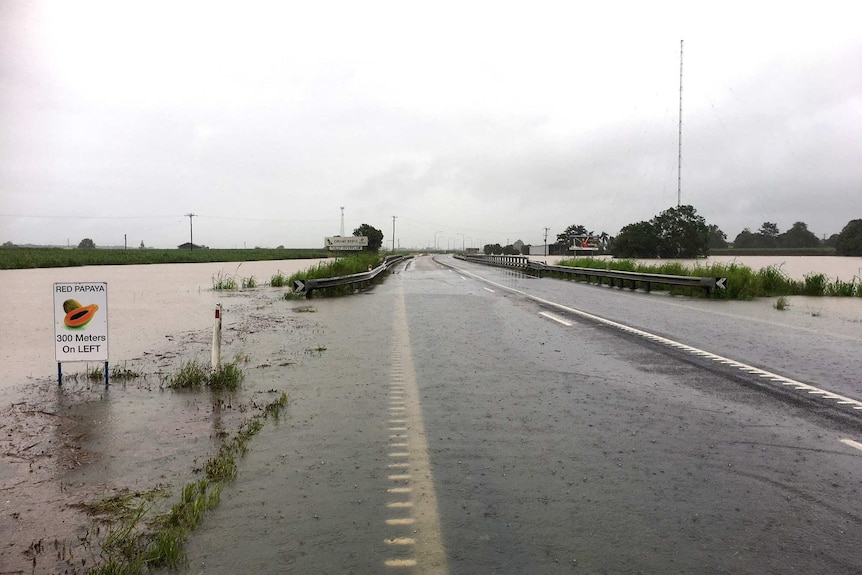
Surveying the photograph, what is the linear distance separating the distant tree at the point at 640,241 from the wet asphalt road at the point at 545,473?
90.7 m

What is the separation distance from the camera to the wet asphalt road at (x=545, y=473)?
11.7 ft

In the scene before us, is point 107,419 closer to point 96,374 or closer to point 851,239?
point 96,374

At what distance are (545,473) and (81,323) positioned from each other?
6.65 meters

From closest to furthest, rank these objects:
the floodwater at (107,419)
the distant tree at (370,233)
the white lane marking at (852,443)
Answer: the floodwater at (107,419) → the white lane marking at (852,443) → the distant tree at (370,233)

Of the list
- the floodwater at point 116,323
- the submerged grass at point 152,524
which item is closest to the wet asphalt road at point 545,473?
the submerged grass at point 152,524

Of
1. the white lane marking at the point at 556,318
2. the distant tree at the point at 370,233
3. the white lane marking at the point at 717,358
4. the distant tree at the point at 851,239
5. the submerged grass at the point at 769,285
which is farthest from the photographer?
the distant tree at the point at 370,233

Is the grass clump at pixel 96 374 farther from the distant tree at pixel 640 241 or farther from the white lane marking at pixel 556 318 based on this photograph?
the distant tree at pixel 640 241

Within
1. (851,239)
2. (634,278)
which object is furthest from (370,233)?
(634,278)

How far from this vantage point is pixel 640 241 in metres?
97.2

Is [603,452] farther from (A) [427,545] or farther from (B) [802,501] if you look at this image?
(A) [427,545]

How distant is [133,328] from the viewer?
14883 mm

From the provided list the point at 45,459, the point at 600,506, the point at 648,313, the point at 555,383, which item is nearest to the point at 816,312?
the point at 648,313

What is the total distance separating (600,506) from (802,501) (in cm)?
141

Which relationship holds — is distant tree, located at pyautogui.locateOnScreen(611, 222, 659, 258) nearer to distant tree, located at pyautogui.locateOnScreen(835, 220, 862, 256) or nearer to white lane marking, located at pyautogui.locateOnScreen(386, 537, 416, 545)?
distant tree, located at pyautogui.locateOnScreen(835, 220, 862, 256)
